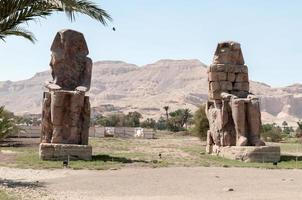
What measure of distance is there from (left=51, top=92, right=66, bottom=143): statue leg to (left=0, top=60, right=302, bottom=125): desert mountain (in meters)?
88.4

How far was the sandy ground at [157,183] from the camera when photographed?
827 centimetres

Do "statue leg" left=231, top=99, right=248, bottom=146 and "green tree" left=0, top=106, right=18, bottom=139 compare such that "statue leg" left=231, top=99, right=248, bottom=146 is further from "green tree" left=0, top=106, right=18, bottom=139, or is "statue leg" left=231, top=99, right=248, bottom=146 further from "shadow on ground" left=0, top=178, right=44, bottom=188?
"shadow on ground" left=0, top=178, right=44, bottom=188

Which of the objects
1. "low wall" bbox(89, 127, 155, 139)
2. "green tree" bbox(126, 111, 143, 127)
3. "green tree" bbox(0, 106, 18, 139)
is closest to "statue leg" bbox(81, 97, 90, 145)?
"green tree" bbox(0, 106, 18, 139)

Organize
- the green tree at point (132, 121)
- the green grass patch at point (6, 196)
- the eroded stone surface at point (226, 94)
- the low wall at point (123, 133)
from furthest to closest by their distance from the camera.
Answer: the green tree at point (132, 121), the low wall at point (123, 133), the eroded stone surface at point (226, 94), the green grass patch at point (6, 196)

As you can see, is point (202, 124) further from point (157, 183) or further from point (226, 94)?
point (157, 183)

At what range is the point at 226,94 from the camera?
1580 cm

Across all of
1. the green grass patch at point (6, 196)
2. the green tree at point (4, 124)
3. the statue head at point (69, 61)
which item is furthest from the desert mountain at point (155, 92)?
the green grass patch at point (6, 196)

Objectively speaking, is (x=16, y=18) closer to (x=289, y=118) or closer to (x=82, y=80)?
(x=82, y=80)

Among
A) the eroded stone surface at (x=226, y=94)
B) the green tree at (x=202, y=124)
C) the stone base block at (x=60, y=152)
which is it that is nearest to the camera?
the stone base block at (x=60, y=152)

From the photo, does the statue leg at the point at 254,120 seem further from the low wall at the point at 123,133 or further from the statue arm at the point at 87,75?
the low wall at the point at 123,133

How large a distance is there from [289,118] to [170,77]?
5565 cm

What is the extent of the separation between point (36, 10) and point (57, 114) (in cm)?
572

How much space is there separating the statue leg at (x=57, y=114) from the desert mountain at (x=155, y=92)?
88417 millimetres

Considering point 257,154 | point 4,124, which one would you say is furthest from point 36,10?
point 257,154
